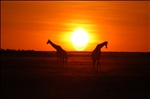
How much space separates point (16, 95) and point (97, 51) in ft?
45.0

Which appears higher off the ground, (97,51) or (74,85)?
(97,51)

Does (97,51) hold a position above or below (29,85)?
above

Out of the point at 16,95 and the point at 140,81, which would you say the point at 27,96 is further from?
the point at 140,81

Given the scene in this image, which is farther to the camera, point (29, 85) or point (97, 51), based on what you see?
point (97, 51)

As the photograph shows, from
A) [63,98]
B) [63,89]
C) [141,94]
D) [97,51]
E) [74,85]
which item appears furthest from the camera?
[97,51]

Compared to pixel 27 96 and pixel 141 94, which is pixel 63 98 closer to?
pixel 27 96

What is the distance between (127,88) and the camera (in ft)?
62.6

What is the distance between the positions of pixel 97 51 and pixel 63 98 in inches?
559

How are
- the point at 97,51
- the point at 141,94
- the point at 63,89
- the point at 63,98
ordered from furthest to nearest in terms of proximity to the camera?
the point at 97,51, the point at 63,89, the point at 141,94, the point at 63,98

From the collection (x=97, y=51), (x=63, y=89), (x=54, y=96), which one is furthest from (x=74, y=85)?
(x=97, y=51)

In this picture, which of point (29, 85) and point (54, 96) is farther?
point (29, 85)

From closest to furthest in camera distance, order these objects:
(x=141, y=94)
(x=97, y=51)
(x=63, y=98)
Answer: (x=63, y=98) → (x=141, y=94) → (x=97, y=51)

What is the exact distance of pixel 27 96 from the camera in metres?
16.7

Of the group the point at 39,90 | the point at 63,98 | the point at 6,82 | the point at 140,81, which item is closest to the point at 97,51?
the point at 140,81
